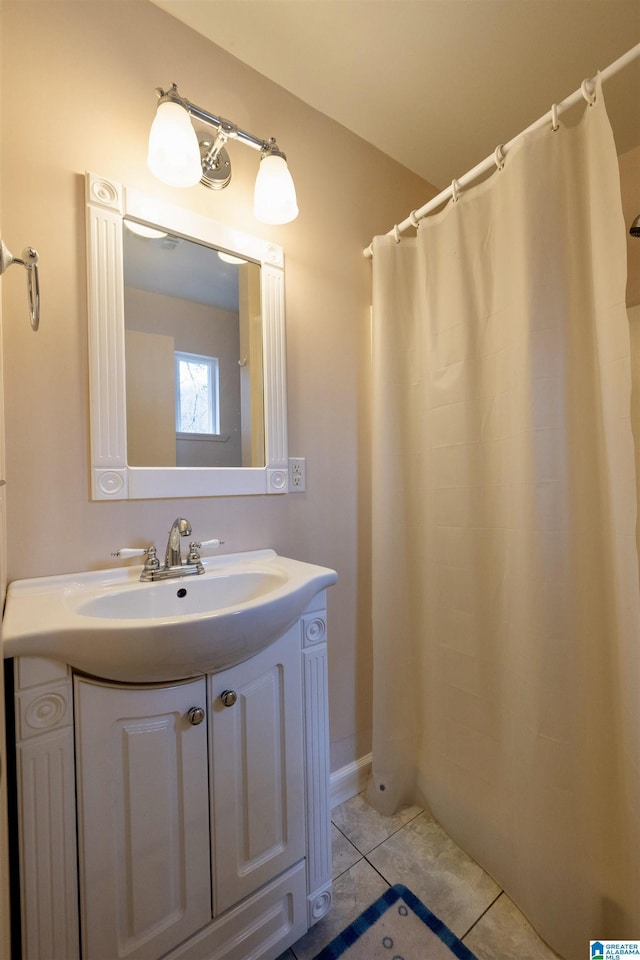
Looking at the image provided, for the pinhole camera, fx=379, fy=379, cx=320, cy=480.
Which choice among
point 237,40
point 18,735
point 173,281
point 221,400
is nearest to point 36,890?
point 18,735

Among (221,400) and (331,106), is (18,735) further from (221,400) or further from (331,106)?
(331,106)

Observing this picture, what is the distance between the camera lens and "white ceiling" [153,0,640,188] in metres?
1.04

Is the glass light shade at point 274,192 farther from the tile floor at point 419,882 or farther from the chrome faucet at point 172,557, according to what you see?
the tile floor at point 419,882

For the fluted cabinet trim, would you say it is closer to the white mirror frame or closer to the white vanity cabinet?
the white vanity cabinet

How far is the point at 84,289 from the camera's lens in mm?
920

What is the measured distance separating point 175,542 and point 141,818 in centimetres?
54

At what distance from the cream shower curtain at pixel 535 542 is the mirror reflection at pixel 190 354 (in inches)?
22.6

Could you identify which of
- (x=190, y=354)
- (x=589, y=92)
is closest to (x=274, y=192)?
(x=190, y=354)

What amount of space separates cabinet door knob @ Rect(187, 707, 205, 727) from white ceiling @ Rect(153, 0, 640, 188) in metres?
1.74

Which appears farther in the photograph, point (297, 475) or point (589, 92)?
point (297, 475)

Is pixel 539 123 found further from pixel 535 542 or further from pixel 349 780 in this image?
pixel 349 780

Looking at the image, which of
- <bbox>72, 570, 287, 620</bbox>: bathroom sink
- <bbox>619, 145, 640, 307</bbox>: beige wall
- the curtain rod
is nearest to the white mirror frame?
<bbox>72, 570, 287, 620</bbox>: bathroom sink

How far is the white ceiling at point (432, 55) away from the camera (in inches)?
40.9

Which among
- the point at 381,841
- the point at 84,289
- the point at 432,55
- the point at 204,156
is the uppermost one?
the point at 432,55
